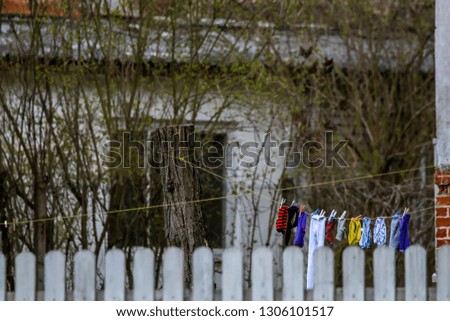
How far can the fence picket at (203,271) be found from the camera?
748 cm

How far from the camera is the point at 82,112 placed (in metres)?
13.9

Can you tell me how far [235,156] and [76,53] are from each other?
2255 mm

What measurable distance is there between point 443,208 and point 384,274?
2.14 m

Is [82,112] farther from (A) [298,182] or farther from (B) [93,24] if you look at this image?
(A) [298,182]

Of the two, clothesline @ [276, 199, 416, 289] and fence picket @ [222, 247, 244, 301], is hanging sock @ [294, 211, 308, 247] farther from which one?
fence picket @ [222, 247, 244, 301]

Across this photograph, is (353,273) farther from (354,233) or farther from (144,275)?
(354,233)

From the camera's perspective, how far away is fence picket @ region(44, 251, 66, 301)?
7.54 meters

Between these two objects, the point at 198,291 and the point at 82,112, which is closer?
the point at 198,291

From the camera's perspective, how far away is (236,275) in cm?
746

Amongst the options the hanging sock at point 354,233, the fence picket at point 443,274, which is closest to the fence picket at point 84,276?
the fence picket at point 443,274

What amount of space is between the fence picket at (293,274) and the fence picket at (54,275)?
137 cm

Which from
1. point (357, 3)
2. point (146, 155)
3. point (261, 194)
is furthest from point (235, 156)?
Answer: point (357, 3)

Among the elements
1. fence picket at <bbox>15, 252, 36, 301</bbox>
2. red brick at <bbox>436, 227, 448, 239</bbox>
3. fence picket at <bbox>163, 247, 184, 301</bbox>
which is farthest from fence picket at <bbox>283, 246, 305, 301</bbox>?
red brick at <bbox>436, 227, 448, 239</bbox>

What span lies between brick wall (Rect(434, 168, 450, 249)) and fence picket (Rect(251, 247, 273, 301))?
2.41 meters
